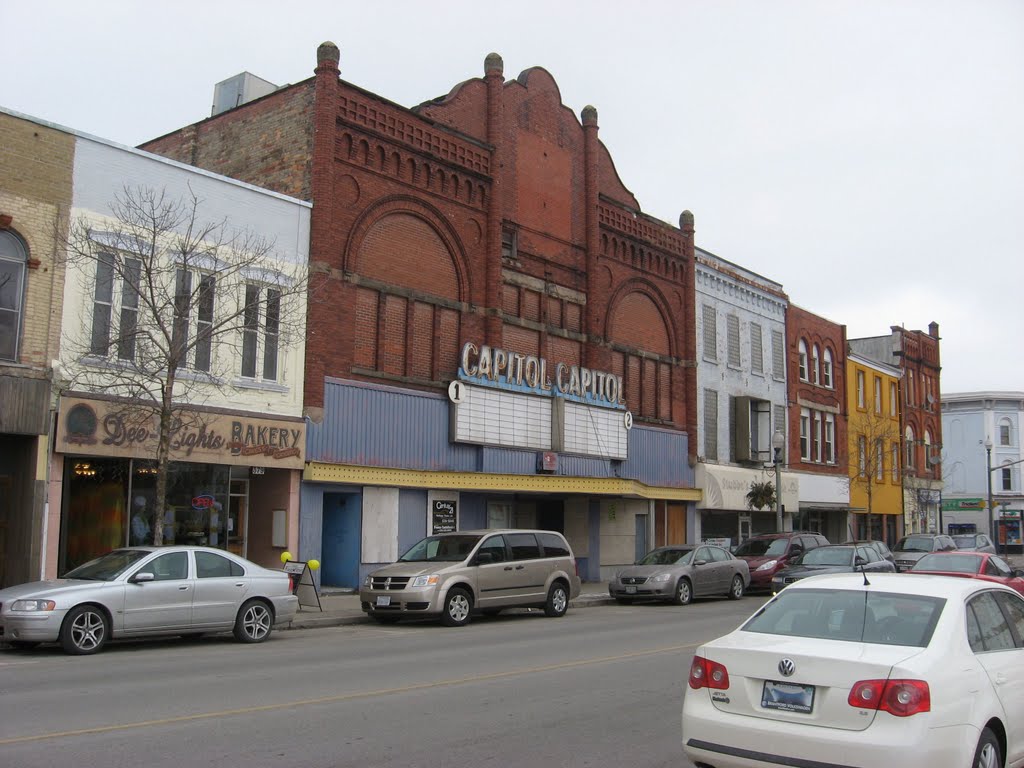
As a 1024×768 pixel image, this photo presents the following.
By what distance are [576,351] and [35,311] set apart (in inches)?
641

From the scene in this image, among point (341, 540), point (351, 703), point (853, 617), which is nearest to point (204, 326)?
point (341, 540)

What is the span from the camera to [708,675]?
6.48 meters

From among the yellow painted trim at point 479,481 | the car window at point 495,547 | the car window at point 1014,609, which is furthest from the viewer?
the yellow painted trim at point 479,481

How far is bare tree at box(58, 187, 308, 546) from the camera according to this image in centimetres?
1745

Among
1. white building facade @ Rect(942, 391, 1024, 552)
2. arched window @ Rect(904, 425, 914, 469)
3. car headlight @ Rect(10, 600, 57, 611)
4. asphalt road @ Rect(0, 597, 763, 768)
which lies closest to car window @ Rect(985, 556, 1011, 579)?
asphalt road @ Rect(0, 597, 763, 768)

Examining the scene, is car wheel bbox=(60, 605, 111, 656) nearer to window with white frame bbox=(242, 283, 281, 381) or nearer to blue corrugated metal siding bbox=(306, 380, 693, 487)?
window with white frame bbox=(242, 283, 281, 381)

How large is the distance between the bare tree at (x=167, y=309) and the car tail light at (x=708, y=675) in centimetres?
1229

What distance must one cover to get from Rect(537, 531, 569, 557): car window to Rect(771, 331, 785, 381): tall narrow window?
71.1 feet

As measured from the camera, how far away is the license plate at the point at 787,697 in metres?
5.97

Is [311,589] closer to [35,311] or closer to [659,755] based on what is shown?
[35,311]

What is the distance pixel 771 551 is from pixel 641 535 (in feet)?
19.3

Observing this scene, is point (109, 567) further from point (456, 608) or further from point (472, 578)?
point (472, 578)

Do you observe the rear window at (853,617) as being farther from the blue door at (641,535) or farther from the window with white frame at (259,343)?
the blue door at (641,535)

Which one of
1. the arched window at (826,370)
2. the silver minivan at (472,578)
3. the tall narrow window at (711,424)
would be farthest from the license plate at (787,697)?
the arched window at (826,370)
